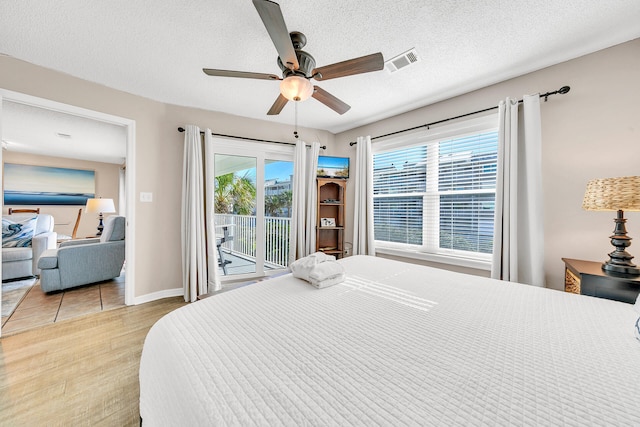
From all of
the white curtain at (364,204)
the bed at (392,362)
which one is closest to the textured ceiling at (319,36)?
the white curtain at (364,204)

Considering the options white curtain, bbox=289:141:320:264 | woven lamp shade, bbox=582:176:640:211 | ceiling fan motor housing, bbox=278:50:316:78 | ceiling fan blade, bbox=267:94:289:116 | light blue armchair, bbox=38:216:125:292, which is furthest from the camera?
white curtain, bbox=289:141:320:264

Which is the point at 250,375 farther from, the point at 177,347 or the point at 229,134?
the point at 229,134

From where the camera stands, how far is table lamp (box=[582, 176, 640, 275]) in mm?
1391

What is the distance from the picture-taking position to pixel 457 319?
103cm

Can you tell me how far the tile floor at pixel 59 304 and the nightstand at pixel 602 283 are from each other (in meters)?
4.31

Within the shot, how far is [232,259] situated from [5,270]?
3.09 metres

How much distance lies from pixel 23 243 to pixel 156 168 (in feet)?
9.68

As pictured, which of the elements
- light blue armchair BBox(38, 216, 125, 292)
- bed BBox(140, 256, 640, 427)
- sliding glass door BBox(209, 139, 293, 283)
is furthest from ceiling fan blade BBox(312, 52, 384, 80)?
light blue armchair BBox(38, 216, 125, 292)

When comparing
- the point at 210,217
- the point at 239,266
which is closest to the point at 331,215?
the point at 239,266

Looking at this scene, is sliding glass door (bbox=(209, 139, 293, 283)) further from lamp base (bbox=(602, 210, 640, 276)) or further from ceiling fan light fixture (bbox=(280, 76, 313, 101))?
lamp base (bbox=(602, 210, 640, 276))

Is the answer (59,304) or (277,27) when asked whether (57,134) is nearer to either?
(59,304)

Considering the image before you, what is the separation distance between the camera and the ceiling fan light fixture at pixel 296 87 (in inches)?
60.6

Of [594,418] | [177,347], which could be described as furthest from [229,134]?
[594,418]

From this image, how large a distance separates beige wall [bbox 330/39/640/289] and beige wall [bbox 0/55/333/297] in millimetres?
3570
